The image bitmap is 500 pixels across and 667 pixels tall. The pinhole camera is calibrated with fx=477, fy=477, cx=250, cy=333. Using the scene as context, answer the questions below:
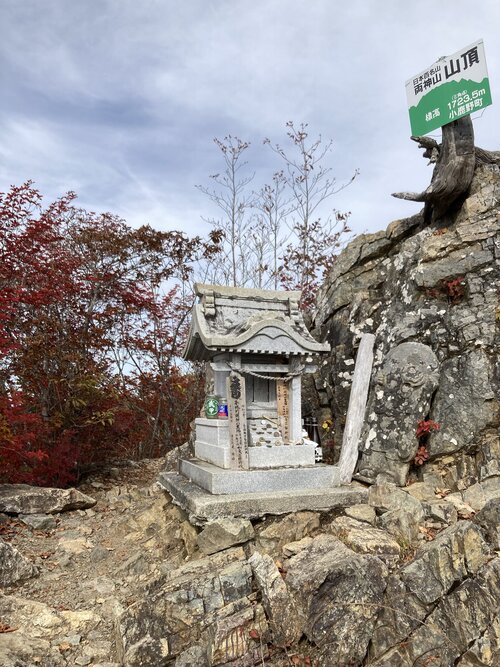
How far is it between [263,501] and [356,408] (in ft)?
9.20

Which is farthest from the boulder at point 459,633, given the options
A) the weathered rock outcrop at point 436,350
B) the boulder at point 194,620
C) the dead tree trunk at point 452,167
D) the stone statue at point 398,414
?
the dead tree trunk at point 452,167

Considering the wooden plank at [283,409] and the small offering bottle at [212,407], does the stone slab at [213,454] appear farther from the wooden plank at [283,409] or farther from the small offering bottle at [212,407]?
the wooden plank at [283,409]

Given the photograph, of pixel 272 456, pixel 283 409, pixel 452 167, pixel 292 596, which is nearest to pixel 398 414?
pixel 283 409

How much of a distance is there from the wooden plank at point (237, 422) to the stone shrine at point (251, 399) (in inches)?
0.6

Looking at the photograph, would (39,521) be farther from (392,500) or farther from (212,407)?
(392,500)

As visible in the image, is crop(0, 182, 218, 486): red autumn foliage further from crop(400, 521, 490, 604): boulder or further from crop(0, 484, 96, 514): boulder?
crop(400, 521, 490, 604): boulder

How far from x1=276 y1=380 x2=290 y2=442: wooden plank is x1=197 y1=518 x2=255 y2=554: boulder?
2.00 meters

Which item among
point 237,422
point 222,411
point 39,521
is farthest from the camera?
point 39,521

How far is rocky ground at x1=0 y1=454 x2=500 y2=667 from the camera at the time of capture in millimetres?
5121

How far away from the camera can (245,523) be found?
6.62m

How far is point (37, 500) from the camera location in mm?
8805

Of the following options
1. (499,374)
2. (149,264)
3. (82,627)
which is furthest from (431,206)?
(82,627)

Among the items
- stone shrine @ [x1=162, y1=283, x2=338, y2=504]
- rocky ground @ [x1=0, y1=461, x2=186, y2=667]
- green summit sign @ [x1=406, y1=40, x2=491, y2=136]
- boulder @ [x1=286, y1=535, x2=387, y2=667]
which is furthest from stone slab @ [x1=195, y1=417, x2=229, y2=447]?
green summit sign @ [x1=406, y1=40, x2=491, y2=136]

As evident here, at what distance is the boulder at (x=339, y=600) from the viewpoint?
16.5 ft
